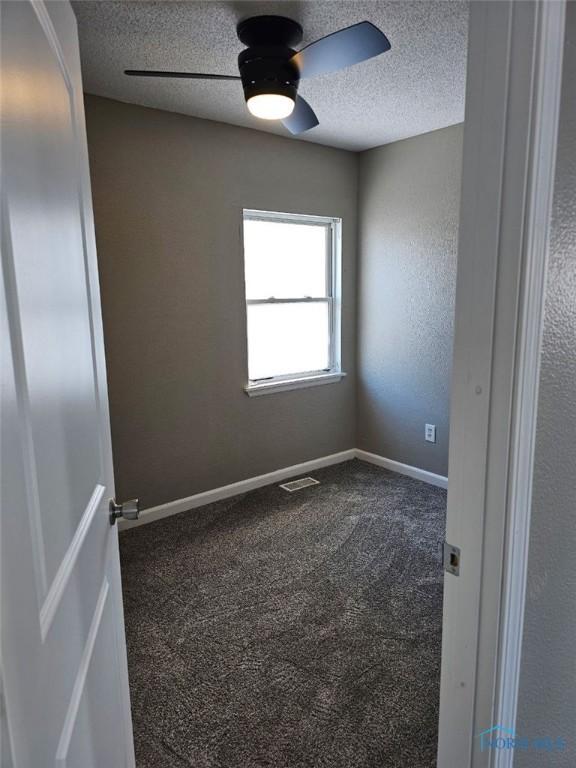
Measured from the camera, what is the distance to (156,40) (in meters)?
2.07

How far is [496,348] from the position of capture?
0.78m

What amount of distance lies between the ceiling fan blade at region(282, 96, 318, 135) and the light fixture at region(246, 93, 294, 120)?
0.48 ft

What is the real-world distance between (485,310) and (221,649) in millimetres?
1812

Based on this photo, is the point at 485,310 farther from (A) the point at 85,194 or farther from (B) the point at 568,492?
(A) the point at 85,194

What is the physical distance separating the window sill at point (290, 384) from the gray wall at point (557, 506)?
2671 millimetres

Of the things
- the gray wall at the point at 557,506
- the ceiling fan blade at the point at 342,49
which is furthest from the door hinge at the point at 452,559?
the ceiling fan blade at the point at 342,49

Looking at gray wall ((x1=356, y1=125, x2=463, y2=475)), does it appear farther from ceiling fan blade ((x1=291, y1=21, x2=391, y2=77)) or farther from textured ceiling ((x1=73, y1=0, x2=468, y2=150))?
ceiling fan blade ((x1=291, y1=21, x2=391, y2=77))

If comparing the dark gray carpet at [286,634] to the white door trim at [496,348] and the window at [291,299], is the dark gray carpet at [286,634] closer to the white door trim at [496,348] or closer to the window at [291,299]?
the white door trim at [496,348]

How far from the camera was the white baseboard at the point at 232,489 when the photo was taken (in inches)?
124

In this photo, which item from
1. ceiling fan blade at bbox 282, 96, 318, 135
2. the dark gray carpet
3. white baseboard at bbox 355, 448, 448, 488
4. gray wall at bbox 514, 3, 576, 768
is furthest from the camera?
white baseboard at bbox 355, 448, 448, 488

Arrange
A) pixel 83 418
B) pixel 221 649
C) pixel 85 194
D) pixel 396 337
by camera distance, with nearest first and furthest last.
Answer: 1. pixel 83 418
2. pixel 85 194
3. pixel 221 649
4. pixel 396 337

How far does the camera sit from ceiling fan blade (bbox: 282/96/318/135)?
221 centimetres

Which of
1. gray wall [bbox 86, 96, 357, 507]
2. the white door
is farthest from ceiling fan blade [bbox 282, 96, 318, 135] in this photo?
the white door

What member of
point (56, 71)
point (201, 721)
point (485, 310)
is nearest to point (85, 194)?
point (56, 71)
